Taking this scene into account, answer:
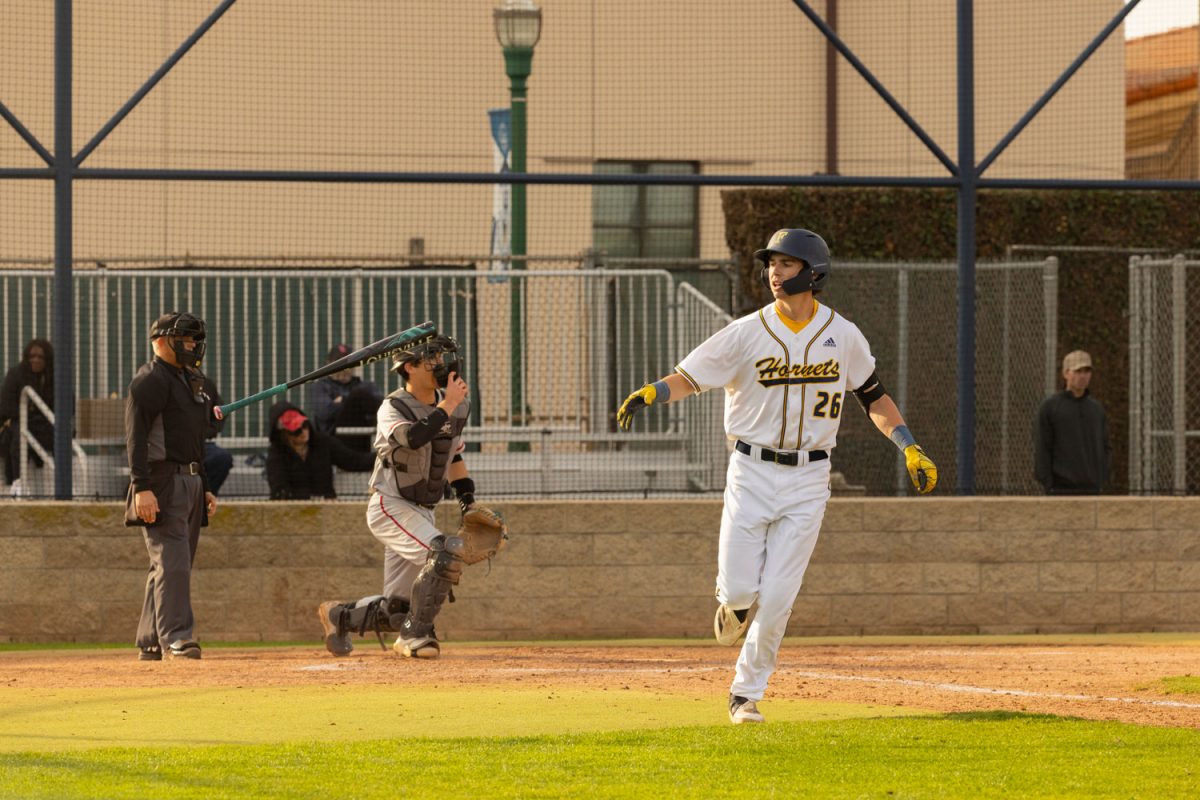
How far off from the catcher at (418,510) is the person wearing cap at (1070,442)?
14.2ft

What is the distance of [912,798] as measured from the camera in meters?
5.84

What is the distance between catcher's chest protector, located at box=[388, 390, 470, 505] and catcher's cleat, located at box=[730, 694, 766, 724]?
2.75 m

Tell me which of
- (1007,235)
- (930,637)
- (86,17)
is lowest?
(930,637)

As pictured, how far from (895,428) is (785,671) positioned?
210 cm

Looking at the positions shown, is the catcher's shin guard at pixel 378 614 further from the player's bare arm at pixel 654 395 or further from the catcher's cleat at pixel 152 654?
the player's bare arm at pixel 654 395

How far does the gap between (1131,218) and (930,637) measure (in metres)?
7.53

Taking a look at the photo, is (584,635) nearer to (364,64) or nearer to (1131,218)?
(364,64)

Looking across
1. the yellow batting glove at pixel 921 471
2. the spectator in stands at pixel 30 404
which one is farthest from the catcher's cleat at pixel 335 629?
the yellow batting glove at pixel 921 471

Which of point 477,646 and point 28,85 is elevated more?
point 28,85

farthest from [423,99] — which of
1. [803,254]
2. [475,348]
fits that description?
[803,254]

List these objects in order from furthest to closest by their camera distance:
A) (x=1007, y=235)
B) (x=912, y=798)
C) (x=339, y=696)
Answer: (x=1007, y=235), (x=339, y=696), (x=912, y=798)

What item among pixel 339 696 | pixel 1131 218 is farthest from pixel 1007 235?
pixel 339 696

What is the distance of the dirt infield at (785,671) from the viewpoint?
27.8 ft

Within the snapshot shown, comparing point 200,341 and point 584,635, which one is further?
point 584,635
